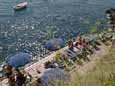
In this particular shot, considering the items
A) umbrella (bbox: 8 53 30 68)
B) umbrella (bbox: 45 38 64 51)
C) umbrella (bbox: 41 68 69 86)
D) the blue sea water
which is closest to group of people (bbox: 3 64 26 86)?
umbrella (bbox: 8 53 30 68)

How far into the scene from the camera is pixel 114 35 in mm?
27188

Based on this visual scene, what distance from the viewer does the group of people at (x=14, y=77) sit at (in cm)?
1767

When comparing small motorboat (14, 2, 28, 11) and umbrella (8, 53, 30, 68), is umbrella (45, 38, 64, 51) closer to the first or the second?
umbrella (8, 53, 30, 68)

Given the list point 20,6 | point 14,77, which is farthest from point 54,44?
point 20,6

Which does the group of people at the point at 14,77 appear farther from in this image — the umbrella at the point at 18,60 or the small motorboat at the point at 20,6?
the small motorboat at the point at 20,6

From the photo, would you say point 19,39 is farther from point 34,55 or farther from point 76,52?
point 76,52

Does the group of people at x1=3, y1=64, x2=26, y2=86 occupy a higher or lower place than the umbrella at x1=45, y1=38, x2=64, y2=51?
lower

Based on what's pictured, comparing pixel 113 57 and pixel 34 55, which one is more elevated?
pixel 113 57

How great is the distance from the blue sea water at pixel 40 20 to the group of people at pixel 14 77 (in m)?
7.97

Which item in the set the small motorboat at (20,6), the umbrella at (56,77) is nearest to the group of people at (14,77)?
the umbrella at (56,77)

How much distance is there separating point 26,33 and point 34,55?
687cm

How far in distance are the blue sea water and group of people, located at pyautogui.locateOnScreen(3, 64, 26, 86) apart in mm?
7971

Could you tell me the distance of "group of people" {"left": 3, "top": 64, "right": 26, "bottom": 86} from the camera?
17672 mm

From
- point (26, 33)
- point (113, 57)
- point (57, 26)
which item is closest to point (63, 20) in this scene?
point (57, 26)
